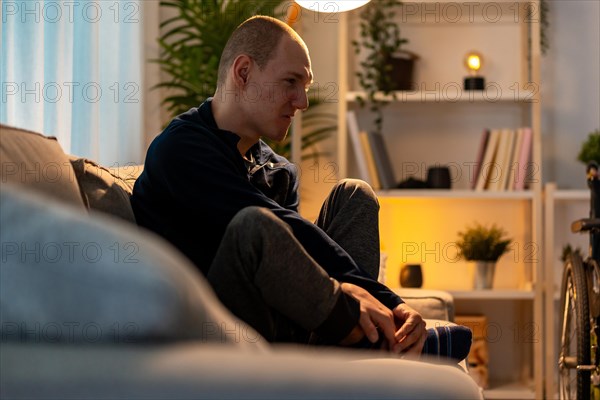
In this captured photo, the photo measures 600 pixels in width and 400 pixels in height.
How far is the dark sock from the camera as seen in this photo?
1554 millimetres

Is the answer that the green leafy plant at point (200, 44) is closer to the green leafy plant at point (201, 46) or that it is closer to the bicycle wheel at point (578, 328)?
the green leafy plant at point (201, 46)

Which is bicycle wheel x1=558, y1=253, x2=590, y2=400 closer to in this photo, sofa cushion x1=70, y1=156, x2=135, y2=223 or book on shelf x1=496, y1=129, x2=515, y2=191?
book on shelf x1=496, y1=129, x2=515, y2=191

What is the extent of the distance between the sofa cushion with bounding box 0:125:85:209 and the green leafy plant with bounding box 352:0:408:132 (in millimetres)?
2448

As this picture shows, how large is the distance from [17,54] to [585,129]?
8.21ft

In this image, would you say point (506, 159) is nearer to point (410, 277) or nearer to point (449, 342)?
point (410, 277)

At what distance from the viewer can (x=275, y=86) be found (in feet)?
6.99

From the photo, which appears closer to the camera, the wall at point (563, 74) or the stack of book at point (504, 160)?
the stack of book at point (504, 160)

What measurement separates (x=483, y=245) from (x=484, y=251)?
0.08ft

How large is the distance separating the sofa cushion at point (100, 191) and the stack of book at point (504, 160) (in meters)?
2.36

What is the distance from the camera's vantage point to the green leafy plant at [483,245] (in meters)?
3.90

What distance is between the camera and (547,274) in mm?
3816

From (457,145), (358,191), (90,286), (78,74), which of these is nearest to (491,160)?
(457,145)

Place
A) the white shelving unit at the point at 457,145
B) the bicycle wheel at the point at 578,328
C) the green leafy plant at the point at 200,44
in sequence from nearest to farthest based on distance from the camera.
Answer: the bicycle wheel at the point at 578,328 → the green leafy plant at the point at 200,44 → the white shelving unit at the point at 457,145

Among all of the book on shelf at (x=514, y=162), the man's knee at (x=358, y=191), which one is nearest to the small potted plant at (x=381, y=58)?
the book on shelf at (x=514, y=162)
